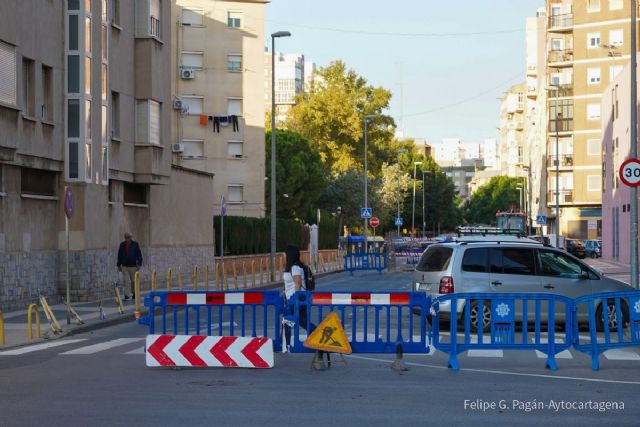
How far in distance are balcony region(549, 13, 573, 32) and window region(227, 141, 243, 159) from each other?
4302 centimetres

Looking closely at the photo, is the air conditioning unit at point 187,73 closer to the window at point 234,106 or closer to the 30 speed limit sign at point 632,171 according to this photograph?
the window at point 234,106

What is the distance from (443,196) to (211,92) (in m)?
87.7

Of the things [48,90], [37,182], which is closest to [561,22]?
[48,90]

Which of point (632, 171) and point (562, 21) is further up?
point (562, 21)

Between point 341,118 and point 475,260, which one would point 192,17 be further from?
point 475,260

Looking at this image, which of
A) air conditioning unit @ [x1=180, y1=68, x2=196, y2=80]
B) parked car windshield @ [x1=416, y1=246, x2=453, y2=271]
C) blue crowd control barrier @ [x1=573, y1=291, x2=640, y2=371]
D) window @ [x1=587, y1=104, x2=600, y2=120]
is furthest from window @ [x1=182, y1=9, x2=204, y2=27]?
blue crowd control barrier @ [x1=573, y1=291, x2=640, y2=371]

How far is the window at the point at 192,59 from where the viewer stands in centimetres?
6834

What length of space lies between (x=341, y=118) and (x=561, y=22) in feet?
73.8

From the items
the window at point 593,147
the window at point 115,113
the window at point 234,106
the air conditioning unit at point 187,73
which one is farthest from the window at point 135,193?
the window at point 593,147

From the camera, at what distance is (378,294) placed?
50.8 ft

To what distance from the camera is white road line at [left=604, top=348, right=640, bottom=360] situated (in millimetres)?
16469

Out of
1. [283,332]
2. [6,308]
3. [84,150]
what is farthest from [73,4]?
[283,332]

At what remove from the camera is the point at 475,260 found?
2097 centimetres

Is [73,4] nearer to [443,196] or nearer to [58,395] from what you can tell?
[58,395]
